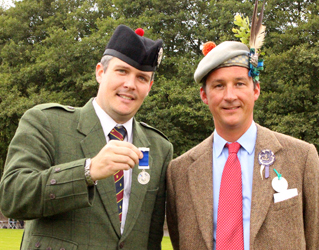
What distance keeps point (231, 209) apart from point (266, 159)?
571mm

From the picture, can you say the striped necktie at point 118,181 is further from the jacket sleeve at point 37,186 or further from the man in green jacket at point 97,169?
the jacket sleeve at point 37,186

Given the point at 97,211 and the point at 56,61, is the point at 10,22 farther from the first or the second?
the point at 97,211

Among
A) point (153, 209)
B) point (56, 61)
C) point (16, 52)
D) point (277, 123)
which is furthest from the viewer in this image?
point (16, 52)

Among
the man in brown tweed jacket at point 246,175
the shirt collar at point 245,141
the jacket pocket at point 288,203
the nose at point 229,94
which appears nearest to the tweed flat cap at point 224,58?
the man in brown tweed jacket at point 246,175

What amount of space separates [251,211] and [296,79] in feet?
65.3

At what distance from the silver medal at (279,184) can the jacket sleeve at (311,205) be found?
0.17 m

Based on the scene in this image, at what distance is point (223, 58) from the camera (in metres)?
3.88

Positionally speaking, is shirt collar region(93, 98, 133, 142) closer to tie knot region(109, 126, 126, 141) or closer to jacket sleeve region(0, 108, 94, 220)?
tie knot region(109, 126, 126, 141)

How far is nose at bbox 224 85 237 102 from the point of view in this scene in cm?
378

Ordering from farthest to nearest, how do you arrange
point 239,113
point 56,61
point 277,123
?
1. point 56,61
2. point 277,123
3. point 239,113

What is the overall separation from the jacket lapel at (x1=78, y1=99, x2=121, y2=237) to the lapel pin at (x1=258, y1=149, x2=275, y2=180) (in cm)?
137

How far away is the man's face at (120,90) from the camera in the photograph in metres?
3.87

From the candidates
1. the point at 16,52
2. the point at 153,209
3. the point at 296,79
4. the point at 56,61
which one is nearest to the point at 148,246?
the point at 153,209

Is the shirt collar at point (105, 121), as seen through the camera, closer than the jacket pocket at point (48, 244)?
No
